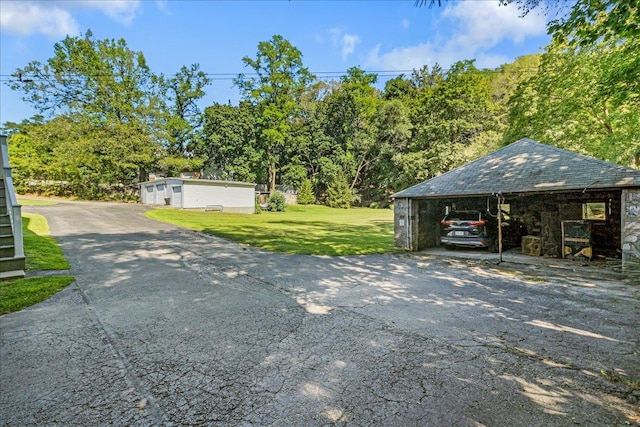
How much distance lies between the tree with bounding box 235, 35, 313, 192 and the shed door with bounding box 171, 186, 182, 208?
14.3m

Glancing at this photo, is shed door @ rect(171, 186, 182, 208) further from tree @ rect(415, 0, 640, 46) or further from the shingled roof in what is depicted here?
tree @ rect(415, 0, 640, 46)

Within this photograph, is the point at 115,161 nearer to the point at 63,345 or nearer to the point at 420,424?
the point at 63,345

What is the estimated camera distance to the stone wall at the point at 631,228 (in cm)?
760

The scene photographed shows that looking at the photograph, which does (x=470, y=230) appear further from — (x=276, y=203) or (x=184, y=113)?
(x=184, y=113)

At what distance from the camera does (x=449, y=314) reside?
4.92m

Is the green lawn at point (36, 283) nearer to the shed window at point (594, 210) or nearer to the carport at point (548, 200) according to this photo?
the carport at point (548, 200)

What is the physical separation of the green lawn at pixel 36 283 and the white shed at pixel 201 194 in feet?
57.1

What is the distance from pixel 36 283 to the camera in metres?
6.41

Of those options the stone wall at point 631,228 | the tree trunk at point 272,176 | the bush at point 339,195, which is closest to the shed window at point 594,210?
the stone wall at point 631,228

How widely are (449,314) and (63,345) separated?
205 inches

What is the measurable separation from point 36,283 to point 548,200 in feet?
53.5

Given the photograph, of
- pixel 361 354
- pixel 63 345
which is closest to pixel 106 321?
pixel 63 345

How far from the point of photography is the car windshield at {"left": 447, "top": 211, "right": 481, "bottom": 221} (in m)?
11.2

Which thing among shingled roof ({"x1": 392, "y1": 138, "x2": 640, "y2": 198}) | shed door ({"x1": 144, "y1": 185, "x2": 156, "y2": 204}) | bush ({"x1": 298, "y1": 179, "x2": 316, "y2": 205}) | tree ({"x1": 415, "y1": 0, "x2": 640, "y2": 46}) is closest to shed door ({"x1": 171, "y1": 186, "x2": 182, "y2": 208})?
shed door ({"x1": 144, "y1": 185, "x2": 156, "y2": 204})
